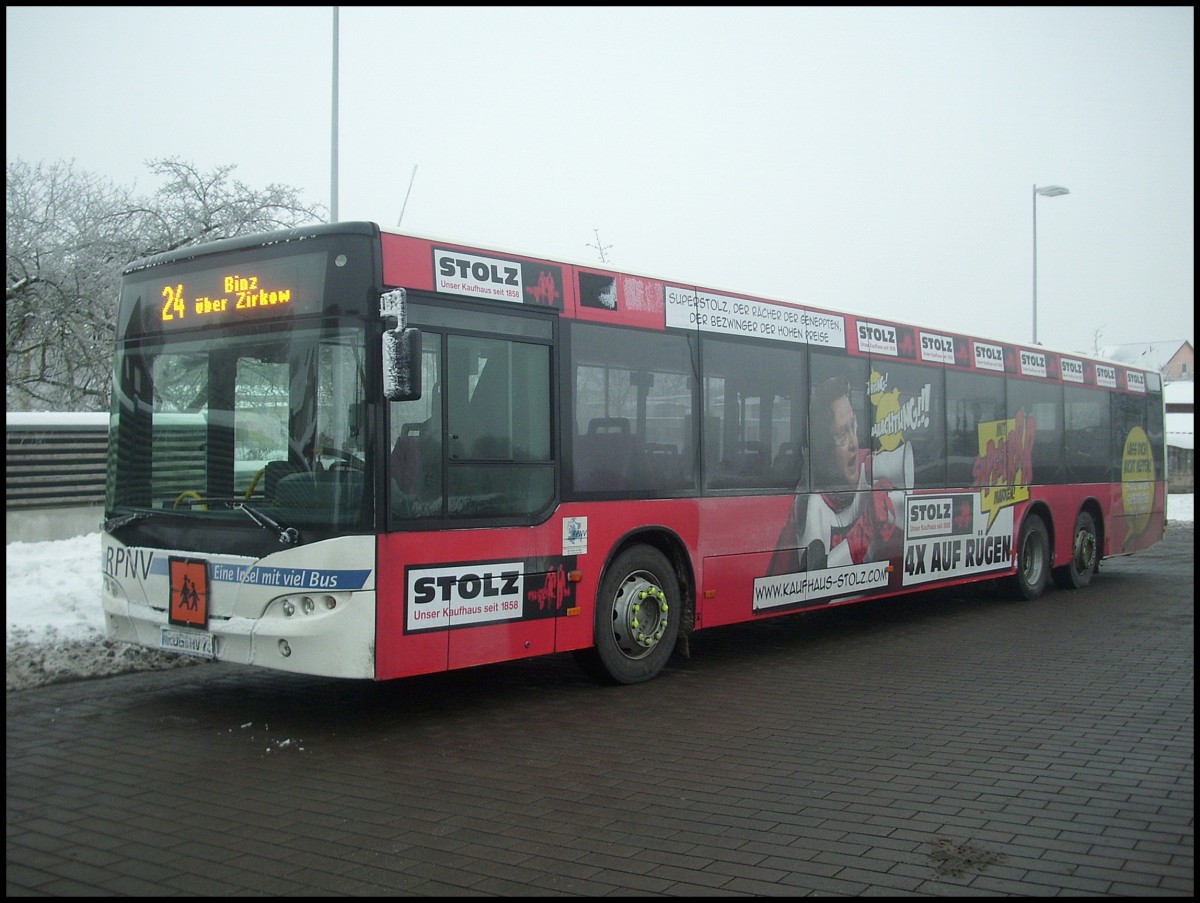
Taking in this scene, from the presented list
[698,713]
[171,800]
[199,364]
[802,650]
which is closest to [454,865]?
[171,800]

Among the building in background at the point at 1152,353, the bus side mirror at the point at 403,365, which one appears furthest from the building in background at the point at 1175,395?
the bus side mirror at the point at 403,365

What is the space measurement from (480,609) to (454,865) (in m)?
2.92

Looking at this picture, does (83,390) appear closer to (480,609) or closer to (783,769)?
(480,609)

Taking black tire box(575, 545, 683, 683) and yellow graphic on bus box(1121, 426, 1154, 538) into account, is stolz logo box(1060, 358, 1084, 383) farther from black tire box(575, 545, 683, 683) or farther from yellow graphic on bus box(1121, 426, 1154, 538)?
black tire box(575, 545, 683, 683)

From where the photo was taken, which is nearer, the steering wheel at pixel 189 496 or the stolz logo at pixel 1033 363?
the steering wheel at pixel 189 496

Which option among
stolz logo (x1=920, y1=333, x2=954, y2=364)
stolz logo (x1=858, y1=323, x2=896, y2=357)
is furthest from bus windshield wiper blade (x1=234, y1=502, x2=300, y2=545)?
stolz logo (x1=920, y1=333, x2=954, y2=364)

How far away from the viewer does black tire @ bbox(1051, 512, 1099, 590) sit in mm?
16047

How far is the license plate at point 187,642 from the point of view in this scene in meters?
7.30

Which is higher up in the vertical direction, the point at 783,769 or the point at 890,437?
the point at 890,437

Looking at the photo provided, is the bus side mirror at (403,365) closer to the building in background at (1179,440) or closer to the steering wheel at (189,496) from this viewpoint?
the steering wheel at (189,496)

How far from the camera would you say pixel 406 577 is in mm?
7137

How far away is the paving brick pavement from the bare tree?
13.9 m

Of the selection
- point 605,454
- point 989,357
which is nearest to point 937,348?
point 989,357

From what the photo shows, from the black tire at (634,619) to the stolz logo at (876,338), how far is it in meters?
3.86
